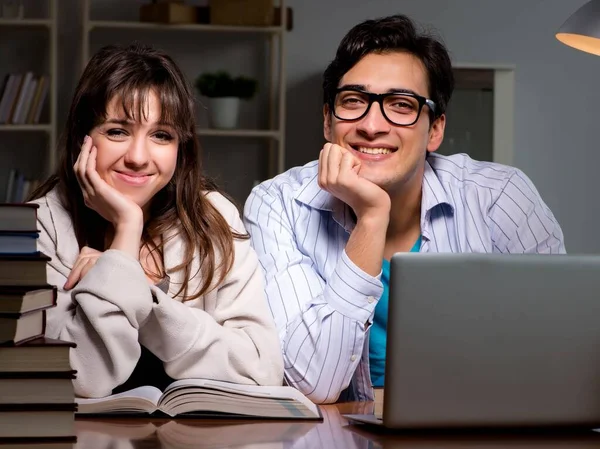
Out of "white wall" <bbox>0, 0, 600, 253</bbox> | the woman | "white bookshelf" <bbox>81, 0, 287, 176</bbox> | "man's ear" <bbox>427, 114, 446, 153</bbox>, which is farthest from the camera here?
"white wall" <bbox>0, 0, 600, 253</bbox>

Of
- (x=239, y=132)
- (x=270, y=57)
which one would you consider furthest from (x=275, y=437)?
(x=270, y=57)

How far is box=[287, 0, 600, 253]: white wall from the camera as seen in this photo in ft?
16.4

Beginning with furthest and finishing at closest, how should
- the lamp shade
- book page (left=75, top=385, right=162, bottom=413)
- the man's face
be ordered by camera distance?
the man's face, the lamp shade, book page (left=75, top=385, right=162, bottom=413)

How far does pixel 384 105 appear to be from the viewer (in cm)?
196

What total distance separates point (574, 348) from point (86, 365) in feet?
2.24

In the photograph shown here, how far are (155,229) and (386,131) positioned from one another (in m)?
0.54

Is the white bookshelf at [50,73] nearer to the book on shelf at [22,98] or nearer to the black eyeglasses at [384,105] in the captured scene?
the book on shelf at [22,98]

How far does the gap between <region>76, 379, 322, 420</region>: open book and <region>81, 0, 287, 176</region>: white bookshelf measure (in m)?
3.32

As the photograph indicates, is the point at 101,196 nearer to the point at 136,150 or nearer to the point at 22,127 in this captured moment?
the point at 136,150

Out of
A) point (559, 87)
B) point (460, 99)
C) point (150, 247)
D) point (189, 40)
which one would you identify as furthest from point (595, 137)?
point (150, 247)

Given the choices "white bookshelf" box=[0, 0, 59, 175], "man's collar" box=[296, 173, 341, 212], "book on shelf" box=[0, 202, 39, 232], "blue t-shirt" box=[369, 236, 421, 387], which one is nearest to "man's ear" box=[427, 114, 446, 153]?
"man's collar" box=[296, 173, 341, 212]

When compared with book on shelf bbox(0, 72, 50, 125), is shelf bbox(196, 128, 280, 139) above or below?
below

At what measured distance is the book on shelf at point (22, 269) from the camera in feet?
3.43

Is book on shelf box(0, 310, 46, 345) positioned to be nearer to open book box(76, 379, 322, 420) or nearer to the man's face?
open book box(76, 379, 322, 420)
